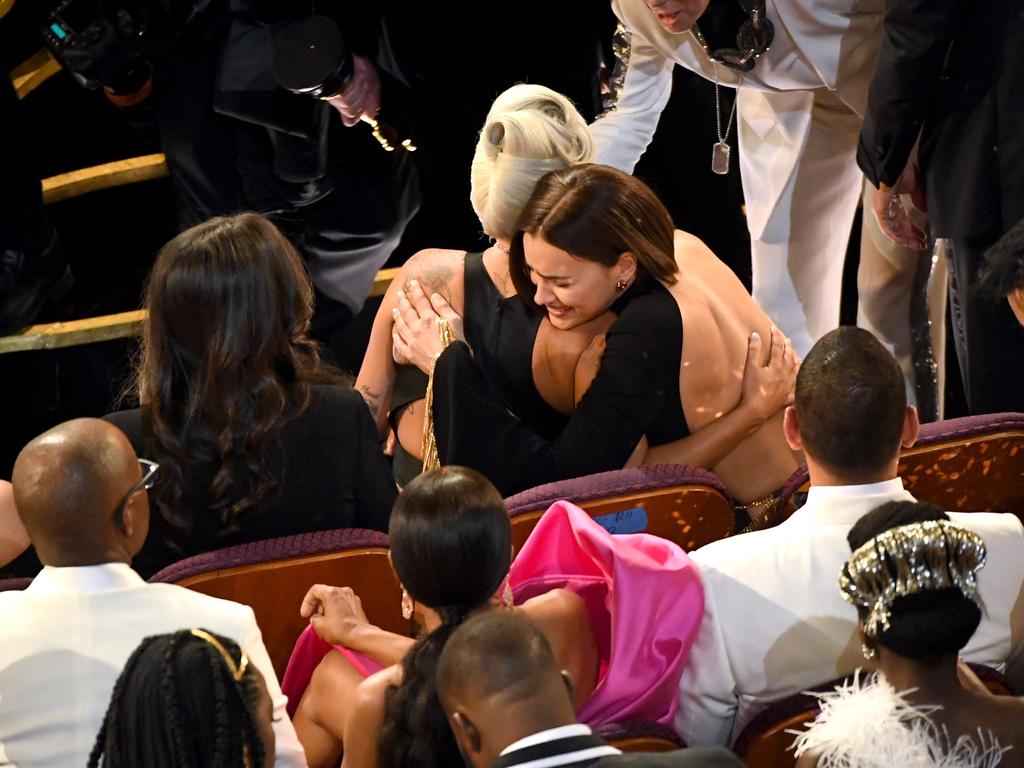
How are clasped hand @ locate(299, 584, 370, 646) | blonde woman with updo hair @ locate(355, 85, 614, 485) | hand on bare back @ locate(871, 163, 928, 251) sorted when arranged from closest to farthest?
1. clasped hand @ locate(299, 584, 370, 646)
2. blonde woman with updo hair @ locate(355, 85, 614, 485)
3. hand on bare back @ locate(871, 163, 928, 251)

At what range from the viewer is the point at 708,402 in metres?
3.04

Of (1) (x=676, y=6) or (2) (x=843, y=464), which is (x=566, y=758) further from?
(1) (x=676, y=6)

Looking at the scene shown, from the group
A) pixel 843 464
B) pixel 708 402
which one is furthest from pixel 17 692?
pixel 708 402

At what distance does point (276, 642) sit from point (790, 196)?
8.13ft

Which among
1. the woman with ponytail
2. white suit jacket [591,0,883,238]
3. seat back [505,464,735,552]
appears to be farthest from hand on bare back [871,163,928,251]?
the woman with ponytail

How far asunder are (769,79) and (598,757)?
2.81m

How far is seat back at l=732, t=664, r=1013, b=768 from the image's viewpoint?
6.15 ft

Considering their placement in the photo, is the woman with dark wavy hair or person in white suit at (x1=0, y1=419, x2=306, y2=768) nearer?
person in white suit at (x1=0, y1=419, x2=306, y2=768)

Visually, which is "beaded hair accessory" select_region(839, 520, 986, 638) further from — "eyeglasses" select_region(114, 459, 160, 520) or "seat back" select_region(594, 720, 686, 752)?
"eyeglasses" select_region(114, 459, 160, 520)

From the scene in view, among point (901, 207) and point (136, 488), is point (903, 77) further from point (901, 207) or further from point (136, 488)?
point (136, 488)

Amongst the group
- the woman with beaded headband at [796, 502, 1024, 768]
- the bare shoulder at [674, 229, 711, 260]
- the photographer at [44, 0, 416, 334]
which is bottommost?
the photographer at [44, 0, 416, 334]

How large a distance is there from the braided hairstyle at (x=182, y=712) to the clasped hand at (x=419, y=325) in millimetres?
1538

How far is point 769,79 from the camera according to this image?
3.94 m

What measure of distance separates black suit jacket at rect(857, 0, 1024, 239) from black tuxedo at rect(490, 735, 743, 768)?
1905mm
